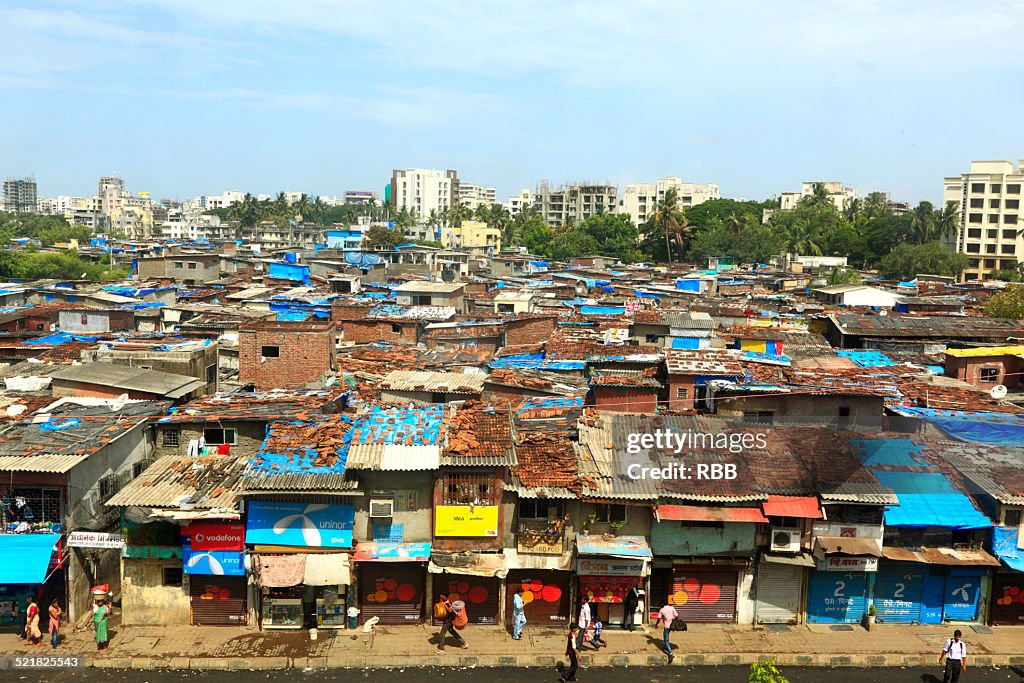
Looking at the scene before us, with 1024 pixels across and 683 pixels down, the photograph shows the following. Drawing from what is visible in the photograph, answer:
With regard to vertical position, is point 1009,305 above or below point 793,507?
above

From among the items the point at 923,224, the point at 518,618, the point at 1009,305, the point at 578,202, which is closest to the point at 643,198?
the point at 578,202

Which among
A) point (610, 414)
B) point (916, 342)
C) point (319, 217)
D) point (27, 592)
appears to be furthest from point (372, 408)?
point (319, 217)

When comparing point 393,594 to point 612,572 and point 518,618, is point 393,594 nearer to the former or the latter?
point 518,618

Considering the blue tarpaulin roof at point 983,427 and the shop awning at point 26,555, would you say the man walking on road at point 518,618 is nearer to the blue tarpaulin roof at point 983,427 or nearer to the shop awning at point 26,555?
the shop awning at point 26,555

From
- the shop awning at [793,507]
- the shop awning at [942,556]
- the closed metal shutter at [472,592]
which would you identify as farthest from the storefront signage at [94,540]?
the shop awning at [942,556]

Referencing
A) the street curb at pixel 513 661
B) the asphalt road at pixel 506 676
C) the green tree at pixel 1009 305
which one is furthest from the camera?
the green tree at pixel 1009 305

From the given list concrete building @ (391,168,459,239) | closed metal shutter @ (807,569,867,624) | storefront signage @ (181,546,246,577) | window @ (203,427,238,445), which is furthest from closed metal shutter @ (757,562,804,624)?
concrete building @ (391,168,459,239)
